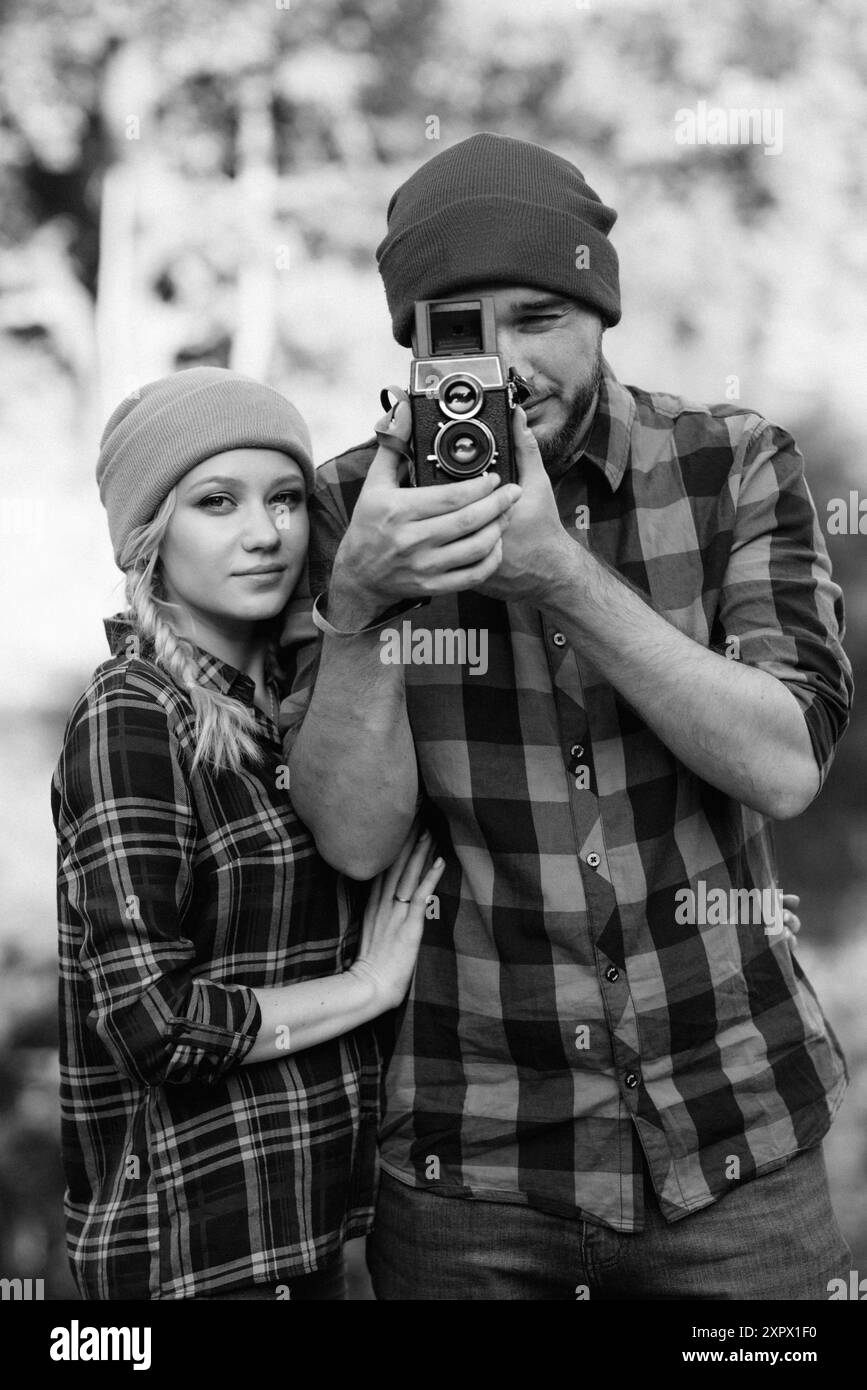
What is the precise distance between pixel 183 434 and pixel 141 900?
0.58 metres

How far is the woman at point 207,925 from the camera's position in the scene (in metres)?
1.45

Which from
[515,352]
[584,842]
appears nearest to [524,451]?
[515,352]

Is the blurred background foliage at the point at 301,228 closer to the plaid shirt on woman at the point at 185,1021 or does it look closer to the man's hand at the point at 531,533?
the plaid shirt on woman at the point at 185,1021

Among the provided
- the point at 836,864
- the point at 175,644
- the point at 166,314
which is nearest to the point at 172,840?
the point at 175,644

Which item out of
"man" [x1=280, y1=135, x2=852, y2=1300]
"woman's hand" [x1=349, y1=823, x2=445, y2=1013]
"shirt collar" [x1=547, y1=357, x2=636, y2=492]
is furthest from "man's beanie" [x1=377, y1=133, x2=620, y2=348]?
"woman's hand" [x1=349, y1=823, x2=445, y2=1013]

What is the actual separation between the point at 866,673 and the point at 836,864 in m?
0.42

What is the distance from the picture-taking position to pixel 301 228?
272 cm

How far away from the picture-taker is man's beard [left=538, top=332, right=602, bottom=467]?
5.08ft

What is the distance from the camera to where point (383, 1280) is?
161 centimetres

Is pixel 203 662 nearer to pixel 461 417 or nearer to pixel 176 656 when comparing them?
pixel 176 656

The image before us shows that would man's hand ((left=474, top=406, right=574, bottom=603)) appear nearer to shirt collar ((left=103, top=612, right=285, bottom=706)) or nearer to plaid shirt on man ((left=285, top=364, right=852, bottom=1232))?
plaid shirt on man ((left=285, top=364, right=852, bottom=1232))

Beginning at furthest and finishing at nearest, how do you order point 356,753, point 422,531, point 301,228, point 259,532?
1. point 301,228
2. point 259,532
3. point 356,753
4. point 422,531
